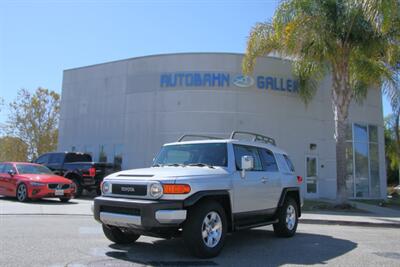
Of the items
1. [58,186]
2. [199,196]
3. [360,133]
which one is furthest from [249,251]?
[360,133]

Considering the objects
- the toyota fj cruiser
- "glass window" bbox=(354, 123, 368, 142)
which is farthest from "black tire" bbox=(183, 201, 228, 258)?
A: "glass window" bbox=(354, 123, 368, 142)

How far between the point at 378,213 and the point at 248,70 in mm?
7714

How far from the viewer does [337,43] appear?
52.1 feet

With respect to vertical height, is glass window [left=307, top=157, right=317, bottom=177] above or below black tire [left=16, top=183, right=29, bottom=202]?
above

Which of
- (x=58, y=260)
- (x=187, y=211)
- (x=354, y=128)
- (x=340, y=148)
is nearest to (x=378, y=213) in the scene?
(x=340, y=148)

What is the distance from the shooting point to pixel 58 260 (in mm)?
6160

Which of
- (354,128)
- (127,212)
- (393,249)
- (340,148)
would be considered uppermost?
(354,128)

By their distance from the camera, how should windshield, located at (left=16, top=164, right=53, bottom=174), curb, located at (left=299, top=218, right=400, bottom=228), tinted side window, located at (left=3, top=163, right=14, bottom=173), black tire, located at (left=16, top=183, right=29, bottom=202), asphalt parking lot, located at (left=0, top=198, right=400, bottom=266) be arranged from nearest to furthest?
1. asphalt parking lot, located at (left=0, top=198, right=400, bottom=266)
2. curb, located at (left=299, top=218, right=400, bottom=228)
3. black tire, located at (left=16, top=183, right=29, bottom=202)
4. windshield, located at (left=16, top=164, right=53, bottom=174)
5. tinted side window, located at (left=3, top=163, right=14, bottom=173)

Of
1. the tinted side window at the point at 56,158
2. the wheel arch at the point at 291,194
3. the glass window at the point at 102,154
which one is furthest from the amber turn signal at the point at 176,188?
the glass window at the point at 102,154

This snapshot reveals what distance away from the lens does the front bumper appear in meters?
6.16

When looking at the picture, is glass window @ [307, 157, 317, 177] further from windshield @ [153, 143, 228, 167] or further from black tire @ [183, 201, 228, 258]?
black tire @ [183, 201, 228, 258]

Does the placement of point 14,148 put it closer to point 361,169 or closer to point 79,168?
point 79,168

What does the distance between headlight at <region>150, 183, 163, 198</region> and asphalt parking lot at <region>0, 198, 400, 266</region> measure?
39.2 inches

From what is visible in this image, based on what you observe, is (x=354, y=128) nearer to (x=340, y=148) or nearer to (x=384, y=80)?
(x=384, y=80)
